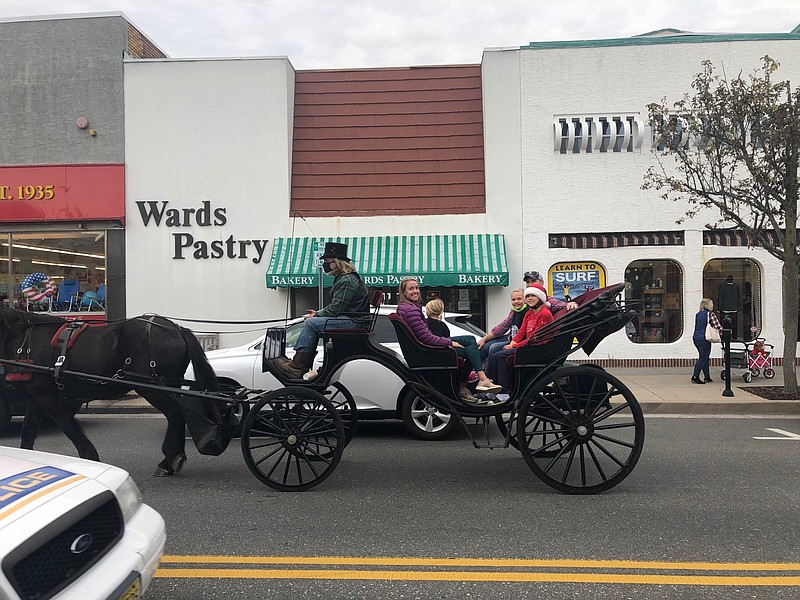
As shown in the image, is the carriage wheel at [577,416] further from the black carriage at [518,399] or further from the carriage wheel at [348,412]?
the carriage wheel at [348,412]

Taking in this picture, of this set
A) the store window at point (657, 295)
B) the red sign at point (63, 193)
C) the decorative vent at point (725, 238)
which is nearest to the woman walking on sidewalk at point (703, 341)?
the store window at point (657, 295)

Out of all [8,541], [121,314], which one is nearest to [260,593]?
[8,541]

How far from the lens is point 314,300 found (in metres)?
15.2

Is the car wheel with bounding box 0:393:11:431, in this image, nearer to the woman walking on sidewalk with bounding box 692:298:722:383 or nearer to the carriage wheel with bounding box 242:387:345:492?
the carriage wheel with bounding box 242:387:345:492

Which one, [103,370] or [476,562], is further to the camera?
[103,370]

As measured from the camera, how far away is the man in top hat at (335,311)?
5.73m

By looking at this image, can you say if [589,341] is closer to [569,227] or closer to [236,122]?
[569,227]

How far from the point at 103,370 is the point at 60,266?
443 inches

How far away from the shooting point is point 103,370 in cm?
581

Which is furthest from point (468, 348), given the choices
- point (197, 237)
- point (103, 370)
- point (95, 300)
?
point (95, 300)

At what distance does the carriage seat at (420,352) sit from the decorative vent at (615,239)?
9.84m

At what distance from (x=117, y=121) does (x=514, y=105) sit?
365 inches

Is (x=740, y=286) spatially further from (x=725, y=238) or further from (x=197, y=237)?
(x=197, y=237)

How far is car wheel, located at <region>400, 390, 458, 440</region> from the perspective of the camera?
25.2 feet
